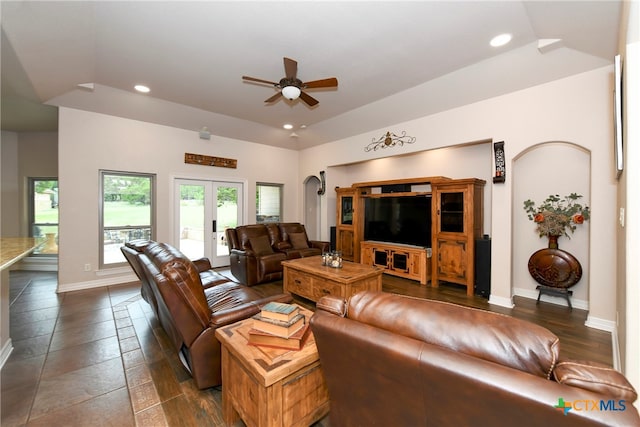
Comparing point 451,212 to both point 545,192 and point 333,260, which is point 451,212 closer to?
point 545,192

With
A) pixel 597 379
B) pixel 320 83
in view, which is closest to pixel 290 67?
pixel 320 83

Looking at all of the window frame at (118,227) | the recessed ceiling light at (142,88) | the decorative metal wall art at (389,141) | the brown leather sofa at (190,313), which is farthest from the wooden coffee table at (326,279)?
the recessed ceiling light at (142,88)

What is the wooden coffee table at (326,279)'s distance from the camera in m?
3.11

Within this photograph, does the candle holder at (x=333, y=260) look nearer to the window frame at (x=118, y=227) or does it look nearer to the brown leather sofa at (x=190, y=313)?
the brown leather sofa at (x=190, y=313)

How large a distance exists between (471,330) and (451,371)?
6.8 inches

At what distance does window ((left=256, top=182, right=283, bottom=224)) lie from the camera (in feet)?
21.4

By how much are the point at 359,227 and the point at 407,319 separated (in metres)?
4.80

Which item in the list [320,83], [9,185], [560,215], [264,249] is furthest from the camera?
[9,185]

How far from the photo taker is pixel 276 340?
1.38 meters

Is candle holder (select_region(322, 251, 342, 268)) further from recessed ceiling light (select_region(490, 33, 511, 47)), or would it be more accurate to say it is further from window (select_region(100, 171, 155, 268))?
window (select_region(100, 171, 155, 268))

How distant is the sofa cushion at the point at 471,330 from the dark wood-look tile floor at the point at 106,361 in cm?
112

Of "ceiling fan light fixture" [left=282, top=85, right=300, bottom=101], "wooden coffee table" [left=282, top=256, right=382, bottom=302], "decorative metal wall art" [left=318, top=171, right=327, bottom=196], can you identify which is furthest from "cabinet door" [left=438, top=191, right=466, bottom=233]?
"ceiling fan light fixture" [left=282, top=85, right=300, bottom=101]

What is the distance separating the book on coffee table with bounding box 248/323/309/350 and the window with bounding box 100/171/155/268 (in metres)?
4.53

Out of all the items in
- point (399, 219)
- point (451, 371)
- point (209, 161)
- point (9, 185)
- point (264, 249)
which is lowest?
point (264, 249)
